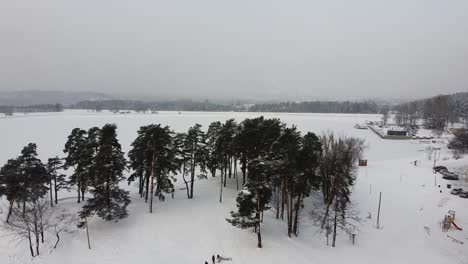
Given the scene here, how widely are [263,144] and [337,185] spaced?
7.76 meters

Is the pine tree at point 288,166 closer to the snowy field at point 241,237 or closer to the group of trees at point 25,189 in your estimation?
the snowy field at point 241,237

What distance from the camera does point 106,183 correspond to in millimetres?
21844

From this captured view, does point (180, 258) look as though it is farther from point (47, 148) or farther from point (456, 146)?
point (456, 146)

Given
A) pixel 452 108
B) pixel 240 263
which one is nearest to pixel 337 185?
pixel 240 263

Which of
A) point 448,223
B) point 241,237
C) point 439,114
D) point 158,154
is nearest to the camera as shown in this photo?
point 241,237

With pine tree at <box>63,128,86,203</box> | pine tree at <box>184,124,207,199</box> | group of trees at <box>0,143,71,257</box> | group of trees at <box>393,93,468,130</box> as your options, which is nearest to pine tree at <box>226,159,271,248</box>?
pine tree at <box>184,124,207,199</box>

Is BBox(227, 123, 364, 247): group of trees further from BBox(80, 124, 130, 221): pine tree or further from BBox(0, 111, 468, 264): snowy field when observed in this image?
BBox(80, 124, 130, 221): pine tree

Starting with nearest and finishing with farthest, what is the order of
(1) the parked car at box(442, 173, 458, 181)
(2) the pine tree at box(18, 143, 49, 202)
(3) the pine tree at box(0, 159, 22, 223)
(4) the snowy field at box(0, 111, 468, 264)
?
(4) the snowy field at box(0, 111, 468, 264) < (3) the pine tree at box(0, 159, 22, 223) < (2) the pine tree at box(18, 143, 49, 202) < (1) the parked car at box(442, 173, 458, 181)

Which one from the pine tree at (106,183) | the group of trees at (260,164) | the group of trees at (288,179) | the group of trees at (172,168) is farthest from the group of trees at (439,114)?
the pine tree at (106,183)

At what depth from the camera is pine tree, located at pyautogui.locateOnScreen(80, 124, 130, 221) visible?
20.5 metres

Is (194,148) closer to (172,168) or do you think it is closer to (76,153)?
(172,168)

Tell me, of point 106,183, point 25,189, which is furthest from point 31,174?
point 106,183

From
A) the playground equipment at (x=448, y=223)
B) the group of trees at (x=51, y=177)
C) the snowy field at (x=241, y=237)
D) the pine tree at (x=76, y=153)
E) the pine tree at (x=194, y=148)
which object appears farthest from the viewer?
the pine tree at (x=194, y=148)

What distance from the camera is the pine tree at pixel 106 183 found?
20516 mm
